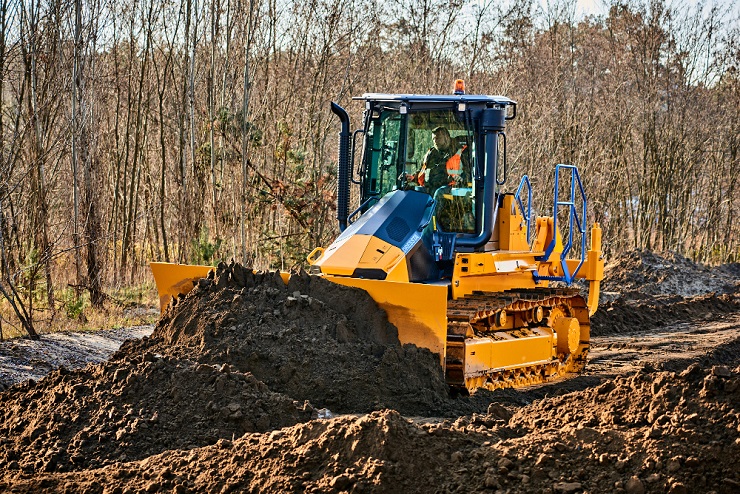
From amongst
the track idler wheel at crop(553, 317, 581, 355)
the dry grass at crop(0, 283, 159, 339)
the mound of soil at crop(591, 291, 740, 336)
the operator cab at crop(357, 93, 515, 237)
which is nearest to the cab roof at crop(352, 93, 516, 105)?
the operator cab at crop(357, 93, 515, 237)

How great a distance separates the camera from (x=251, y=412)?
21.6 ft

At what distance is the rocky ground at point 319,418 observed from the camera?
201 inches

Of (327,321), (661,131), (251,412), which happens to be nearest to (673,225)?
(661,131)

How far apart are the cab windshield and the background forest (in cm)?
356

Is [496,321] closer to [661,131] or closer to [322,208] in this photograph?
[322,208]

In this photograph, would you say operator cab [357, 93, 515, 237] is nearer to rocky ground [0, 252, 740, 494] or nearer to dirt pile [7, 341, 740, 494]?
rocky ground [0, 252, 740, 494]

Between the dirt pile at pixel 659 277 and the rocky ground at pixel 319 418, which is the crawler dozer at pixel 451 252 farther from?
the dirt pile at pixel 659 277

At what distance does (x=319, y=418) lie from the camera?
21.9 ft

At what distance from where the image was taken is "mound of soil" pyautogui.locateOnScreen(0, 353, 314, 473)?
611cm

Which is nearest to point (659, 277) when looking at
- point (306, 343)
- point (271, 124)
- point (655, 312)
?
point (655, 312)

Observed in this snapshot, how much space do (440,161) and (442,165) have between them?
0.04 m

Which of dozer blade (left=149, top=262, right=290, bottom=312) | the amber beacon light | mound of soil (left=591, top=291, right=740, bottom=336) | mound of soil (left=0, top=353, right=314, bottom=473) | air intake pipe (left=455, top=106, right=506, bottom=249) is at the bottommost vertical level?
mound of soil (left=591, top=291, right=740, bottom=336)

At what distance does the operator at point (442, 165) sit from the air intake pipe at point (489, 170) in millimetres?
225

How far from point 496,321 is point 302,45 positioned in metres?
7.60
